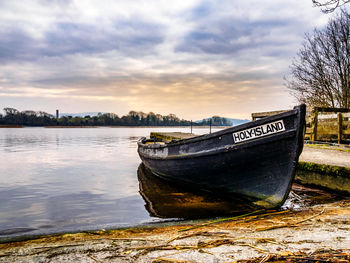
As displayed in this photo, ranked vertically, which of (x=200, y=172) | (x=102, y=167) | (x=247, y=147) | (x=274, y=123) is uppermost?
(x=274, y=123)

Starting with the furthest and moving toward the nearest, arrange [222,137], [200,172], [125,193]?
[125,193] → [200,172] → [222,137]

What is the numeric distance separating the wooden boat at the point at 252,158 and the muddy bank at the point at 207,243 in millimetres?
908

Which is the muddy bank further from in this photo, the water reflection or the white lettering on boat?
the white lettering on boat

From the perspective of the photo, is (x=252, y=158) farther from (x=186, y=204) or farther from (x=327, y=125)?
(x=327, y=125)

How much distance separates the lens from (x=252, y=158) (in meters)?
4.86

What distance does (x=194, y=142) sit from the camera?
19.5ft

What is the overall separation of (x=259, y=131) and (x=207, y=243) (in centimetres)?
249

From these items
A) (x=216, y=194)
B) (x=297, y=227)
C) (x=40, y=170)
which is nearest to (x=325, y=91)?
(x=216, y=194)

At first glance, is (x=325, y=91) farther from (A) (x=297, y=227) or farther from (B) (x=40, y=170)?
(B) (x=40, y=170)

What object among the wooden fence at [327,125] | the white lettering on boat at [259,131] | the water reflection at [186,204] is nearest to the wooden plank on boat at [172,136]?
the wooden fence at [327,125]

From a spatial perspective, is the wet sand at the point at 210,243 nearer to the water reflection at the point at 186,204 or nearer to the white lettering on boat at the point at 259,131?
the water reflection at the point at 186,204

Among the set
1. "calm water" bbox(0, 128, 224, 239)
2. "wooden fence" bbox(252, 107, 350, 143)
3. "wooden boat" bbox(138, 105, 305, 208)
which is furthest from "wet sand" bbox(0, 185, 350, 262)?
"wooden fence" bbox(252, 107, 350, 143)

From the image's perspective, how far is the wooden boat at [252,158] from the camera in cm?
444

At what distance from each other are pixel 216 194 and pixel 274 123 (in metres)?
2.30
